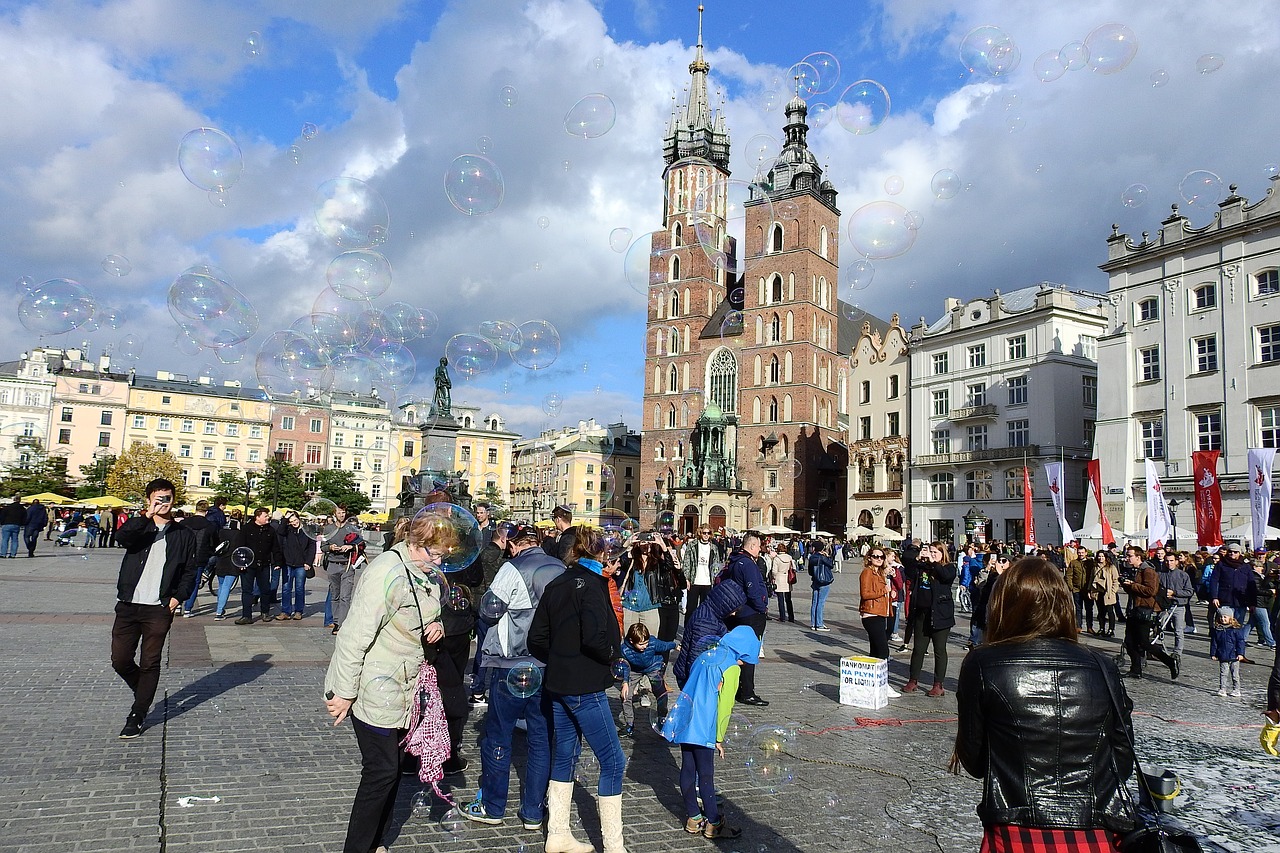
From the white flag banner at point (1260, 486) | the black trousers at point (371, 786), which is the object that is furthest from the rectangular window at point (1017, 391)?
the black trousers at point (371, 786)

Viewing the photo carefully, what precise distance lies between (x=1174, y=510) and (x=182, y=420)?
261 feet

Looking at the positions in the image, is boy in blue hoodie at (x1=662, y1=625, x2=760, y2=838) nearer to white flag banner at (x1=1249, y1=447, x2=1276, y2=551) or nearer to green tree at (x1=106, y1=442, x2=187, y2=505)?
white flag banner at (x1=1249, y1=447, x2=1276, y2=551)

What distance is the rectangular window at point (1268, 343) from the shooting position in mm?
32281

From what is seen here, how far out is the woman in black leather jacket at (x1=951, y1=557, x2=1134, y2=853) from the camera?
111 inches

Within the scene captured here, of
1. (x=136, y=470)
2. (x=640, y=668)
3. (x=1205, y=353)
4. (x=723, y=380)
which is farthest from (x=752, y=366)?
(x=640, y=668)

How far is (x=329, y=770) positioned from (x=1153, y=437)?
128ft

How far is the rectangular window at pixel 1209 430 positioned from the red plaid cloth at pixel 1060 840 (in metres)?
37.6

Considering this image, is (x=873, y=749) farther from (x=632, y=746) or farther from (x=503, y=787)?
(x=503, y=787)

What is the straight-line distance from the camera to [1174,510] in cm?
3403

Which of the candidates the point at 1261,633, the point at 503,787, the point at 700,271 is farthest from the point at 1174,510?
the point at 700,271

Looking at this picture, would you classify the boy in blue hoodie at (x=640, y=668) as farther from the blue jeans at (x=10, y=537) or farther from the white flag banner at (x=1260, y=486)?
the blue jeans at (x=10, y=537)

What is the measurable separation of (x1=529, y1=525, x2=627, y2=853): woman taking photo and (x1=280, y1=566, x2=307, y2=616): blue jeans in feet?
38.1

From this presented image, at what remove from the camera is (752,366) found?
7081 cm

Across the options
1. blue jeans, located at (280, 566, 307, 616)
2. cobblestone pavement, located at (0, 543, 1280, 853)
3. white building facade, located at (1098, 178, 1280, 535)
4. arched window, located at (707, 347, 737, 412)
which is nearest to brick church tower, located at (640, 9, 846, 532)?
arched window, located at (707, 347, 737, 412)
